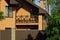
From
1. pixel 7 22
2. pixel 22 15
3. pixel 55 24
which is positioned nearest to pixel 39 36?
pixel 7 22

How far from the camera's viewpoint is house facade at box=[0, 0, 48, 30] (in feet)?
99.8

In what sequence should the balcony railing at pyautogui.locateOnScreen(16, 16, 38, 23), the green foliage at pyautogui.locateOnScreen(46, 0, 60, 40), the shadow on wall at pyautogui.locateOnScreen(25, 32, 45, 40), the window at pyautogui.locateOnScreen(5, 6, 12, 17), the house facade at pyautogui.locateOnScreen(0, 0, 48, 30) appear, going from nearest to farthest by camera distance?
the green foliage at pyautogui.locateOnScreen(46, 0, 60, 40), the shadow on wall at pyautogui.locateOnScreen(25, 32, 45, 40), the house facade at pyautogui.locateOnScreen(0, 0, 48, 30), the window at pyautogui.locateOnScreen(5, 6, 12, 17), the balcony railing at pyautogui.locateOnScreen(16, 16, 38, 23)

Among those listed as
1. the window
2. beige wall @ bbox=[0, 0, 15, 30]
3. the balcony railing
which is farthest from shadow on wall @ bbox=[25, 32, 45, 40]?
the window

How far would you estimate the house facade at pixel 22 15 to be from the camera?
3041 centimetres

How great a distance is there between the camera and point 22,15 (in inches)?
1240

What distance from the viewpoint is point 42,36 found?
24094 millimetres

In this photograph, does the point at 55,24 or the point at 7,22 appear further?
the point at 7,22

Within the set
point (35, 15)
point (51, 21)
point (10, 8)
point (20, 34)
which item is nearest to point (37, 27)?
point (35, 15)

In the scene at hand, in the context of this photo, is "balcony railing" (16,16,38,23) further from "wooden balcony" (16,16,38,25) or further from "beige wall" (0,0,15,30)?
"beige wall" (0,0,15,30)

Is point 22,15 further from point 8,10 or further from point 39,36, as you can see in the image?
point 39,36

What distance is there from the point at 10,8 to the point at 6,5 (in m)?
0.57

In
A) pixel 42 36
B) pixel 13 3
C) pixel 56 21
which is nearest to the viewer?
pixel 56 21

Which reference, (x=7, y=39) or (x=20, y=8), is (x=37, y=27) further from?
(x=7, y=39)

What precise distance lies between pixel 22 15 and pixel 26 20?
81cm
